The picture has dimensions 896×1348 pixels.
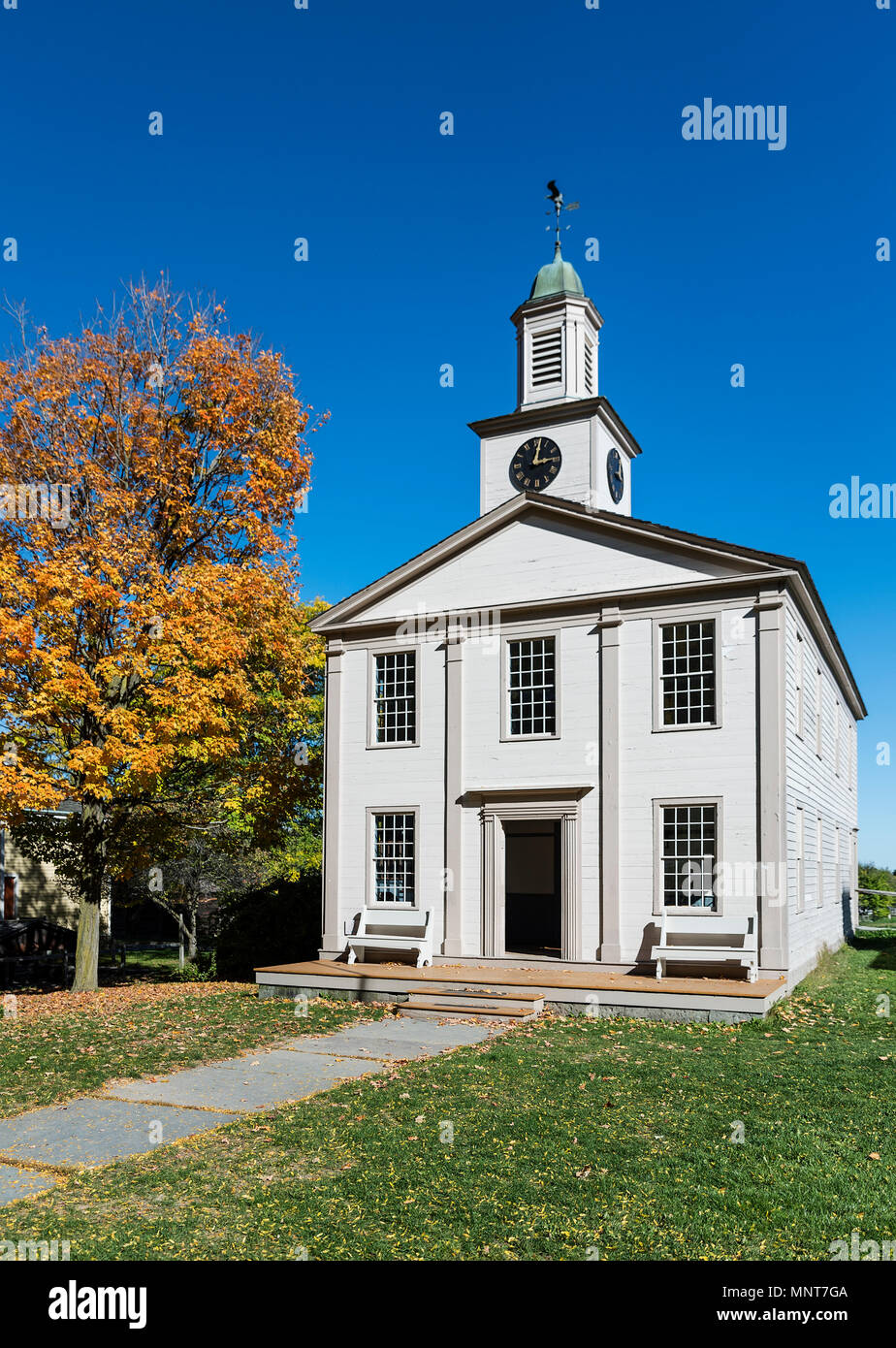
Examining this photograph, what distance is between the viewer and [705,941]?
1581 centimetres

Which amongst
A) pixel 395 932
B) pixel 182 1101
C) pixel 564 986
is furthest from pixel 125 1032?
pixel 395 932

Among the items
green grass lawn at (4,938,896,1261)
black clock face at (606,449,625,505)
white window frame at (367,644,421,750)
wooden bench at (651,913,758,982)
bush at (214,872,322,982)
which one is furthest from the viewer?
bush at (214,872,322,982)

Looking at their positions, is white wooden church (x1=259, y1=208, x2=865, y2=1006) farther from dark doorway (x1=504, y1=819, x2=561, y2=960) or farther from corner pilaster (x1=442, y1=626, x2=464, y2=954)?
dark doorway (x1=504, y1=819, x2=561, y2=960)

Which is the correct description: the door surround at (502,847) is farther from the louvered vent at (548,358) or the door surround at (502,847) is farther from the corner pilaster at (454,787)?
the louvered vent at (548,358)

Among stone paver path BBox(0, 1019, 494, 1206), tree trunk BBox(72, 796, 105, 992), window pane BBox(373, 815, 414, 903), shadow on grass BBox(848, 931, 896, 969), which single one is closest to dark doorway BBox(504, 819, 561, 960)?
window pane BBox(373, 815, 414, 903)

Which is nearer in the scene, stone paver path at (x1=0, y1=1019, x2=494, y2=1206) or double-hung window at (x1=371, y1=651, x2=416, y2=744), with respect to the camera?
stone paver path at (x1=0, y1=1019, x2=494, y2=1206)

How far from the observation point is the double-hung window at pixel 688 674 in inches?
655

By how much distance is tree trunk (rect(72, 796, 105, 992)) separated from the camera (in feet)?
59.3

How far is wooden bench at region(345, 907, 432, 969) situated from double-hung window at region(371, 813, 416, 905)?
351 mm

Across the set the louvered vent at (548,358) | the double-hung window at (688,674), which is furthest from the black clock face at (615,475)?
the double-hung window at (688,674)

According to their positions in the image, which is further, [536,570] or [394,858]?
[394,858]

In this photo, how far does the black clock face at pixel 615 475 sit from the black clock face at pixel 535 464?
→ 3.99ft

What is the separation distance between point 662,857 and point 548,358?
11004 mm

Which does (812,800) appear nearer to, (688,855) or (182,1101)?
(688,855)
